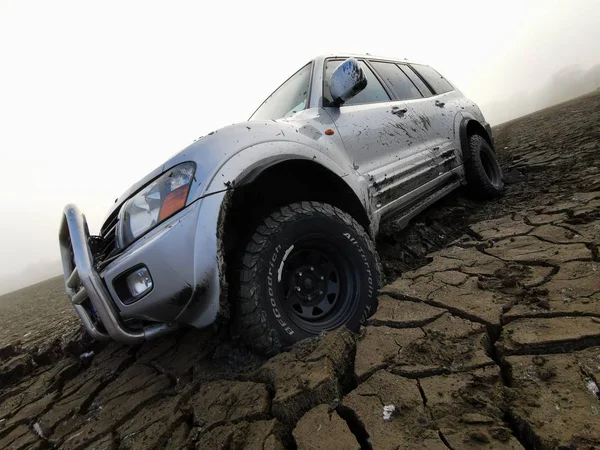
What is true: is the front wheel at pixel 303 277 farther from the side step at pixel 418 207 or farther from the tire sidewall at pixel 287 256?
the side step at pixel 418 207

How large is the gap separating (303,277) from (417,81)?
288 cm

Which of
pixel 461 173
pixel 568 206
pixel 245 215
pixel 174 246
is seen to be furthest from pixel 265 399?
pixel 461 173

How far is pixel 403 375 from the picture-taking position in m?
1.36

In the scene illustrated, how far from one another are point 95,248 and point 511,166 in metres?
5.58

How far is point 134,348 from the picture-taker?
2.57m

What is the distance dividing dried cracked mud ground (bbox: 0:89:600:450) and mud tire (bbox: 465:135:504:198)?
0.91 m

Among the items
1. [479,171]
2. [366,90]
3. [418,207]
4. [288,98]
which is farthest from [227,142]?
[479,171]

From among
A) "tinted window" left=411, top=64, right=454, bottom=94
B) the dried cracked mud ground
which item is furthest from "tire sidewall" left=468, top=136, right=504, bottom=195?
the dried cracked mud ground

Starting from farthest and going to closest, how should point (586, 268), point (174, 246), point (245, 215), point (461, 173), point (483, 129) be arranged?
point (483, 129)
point (461, 173)
point (245, 215)
point (586, 268)
point (174, 246)

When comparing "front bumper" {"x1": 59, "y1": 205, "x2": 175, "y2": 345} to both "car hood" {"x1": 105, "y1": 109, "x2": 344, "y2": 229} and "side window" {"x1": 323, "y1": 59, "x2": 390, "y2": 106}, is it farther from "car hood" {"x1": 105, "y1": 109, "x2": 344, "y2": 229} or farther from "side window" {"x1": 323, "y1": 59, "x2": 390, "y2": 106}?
"side window" {"x1": 323, "y1": 59, "x2": 390, "y2": 106}

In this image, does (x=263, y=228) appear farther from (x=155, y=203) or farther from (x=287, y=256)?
(x=155, y=203)

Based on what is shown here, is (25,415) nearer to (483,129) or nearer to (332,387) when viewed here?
(332,387)

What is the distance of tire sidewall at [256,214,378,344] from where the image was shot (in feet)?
5.53

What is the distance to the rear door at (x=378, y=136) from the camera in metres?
2.40
